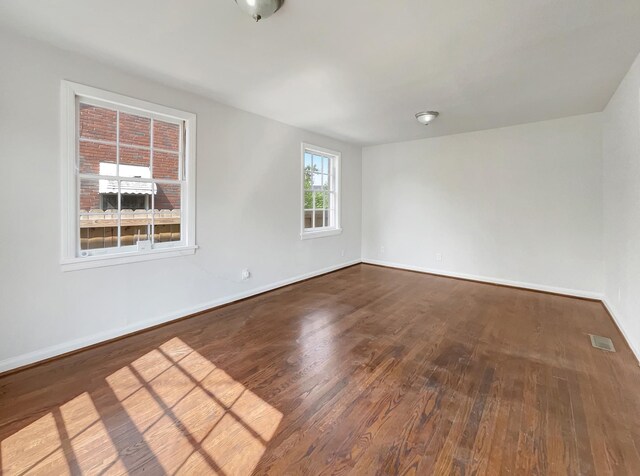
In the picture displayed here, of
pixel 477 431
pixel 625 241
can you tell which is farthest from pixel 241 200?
pixel 625 241

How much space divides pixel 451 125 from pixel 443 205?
4.69 feet

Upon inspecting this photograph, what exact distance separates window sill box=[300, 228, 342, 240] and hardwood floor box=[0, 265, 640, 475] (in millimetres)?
1999

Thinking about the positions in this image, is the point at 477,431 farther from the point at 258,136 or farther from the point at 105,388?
the point at 258,136

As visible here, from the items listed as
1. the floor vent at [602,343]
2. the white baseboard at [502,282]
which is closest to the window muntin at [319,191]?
the white baseboard at [502,282]

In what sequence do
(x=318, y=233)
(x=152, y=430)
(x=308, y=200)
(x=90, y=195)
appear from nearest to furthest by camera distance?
1. (x=152, y=430)
2. (x=90, y=195)
3. (x=308, y=200)
4. (x=318, y=233)

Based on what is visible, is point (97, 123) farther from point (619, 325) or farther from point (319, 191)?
point (619, 325)

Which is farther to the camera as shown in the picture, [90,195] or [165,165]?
[165,165]

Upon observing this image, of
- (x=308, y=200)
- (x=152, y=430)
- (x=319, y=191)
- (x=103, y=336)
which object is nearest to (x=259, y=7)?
(x=152, y=430)

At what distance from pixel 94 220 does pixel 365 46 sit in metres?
2.87

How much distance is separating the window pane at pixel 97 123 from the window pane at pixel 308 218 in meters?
3.00

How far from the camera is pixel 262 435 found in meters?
1.64

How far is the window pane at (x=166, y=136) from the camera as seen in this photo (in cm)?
312

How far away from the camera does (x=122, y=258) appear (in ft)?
9.35

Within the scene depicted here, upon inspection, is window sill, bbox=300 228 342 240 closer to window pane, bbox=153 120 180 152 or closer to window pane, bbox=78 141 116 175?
window pane, bbox=153 120 180 152
